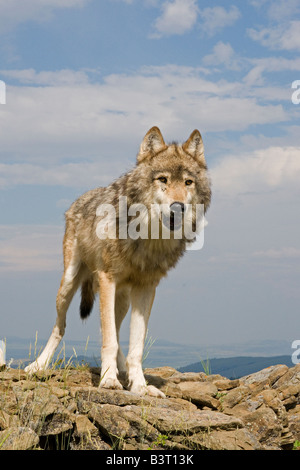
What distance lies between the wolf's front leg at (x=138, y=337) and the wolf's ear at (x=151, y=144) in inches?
72.6

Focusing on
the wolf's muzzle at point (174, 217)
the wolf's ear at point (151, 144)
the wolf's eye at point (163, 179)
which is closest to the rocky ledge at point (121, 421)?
the wolf's muzzle at point (174, 217)

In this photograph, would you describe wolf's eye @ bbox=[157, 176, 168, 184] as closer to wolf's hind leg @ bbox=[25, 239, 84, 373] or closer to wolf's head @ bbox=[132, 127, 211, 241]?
wolf's head @ bbox=[132, 127, 211, 241]

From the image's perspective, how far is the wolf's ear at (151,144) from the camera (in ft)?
23.7

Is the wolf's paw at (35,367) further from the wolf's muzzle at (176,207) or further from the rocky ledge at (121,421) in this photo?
the wolf's muzzle at (176,207)

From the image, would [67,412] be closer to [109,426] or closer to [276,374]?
[109,426]

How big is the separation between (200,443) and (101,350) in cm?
179

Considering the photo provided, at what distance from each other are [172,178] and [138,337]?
2.23 metres

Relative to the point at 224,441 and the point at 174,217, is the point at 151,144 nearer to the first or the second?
the point at 174,217

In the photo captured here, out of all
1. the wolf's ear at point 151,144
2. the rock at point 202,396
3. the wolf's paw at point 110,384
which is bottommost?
the rock at point 202,396

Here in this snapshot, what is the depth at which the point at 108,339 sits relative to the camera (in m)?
7.05

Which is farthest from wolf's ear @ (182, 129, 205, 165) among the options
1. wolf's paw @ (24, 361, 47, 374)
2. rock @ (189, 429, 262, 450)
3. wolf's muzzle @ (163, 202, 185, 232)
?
wolf's paw @ (24, 361, 47, 374)

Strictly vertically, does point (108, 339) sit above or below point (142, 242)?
below

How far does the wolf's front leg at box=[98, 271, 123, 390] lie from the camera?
22.6 ft

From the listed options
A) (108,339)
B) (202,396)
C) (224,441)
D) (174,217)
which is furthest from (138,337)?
(224,441)
